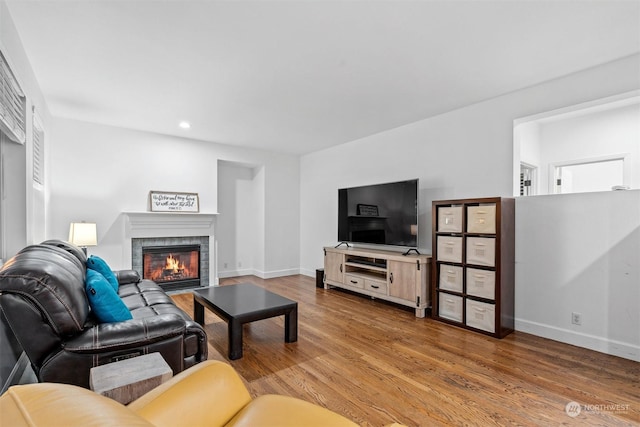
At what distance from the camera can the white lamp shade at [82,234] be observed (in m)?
3.88

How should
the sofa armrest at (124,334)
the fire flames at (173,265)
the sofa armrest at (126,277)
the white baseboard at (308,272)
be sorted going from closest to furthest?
the sofa armrest at (124,334) → the sofa armrest at (126,277) → the fire flames at (173,265) → the white baseboard at (308,272)

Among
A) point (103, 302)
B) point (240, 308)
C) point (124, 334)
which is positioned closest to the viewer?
point (124, 334)

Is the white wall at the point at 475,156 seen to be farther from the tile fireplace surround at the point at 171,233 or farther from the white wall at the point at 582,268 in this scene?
the tile fireplace surround at the point at 171,233

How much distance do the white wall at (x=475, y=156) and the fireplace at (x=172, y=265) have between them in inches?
91.5

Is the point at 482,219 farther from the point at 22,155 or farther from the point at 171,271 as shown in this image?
the point at 171,271

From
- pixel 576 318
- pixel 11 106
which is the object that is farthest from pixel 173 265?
pixel 576 318

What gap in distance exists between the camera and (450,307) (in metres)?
3.46

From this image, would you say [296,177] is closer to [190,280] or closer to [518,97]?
[190,280]

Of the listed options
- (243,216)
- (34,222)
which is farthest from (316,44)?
(243,216)

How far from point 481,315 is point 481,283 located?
1.07 feet

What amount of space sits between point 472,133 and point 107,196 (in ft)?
16.6

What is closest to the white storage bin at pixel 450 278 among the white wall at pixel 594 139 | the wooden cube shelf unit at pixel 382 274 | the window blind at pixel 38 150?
the wooden cube shelf unit at pixel 382 274

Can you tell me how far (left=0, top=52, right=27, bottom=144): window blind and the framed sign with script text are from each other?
7.60ft

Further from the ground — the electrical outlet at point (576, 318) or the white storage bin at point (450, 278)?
the white storage bin at point (450, 278)
